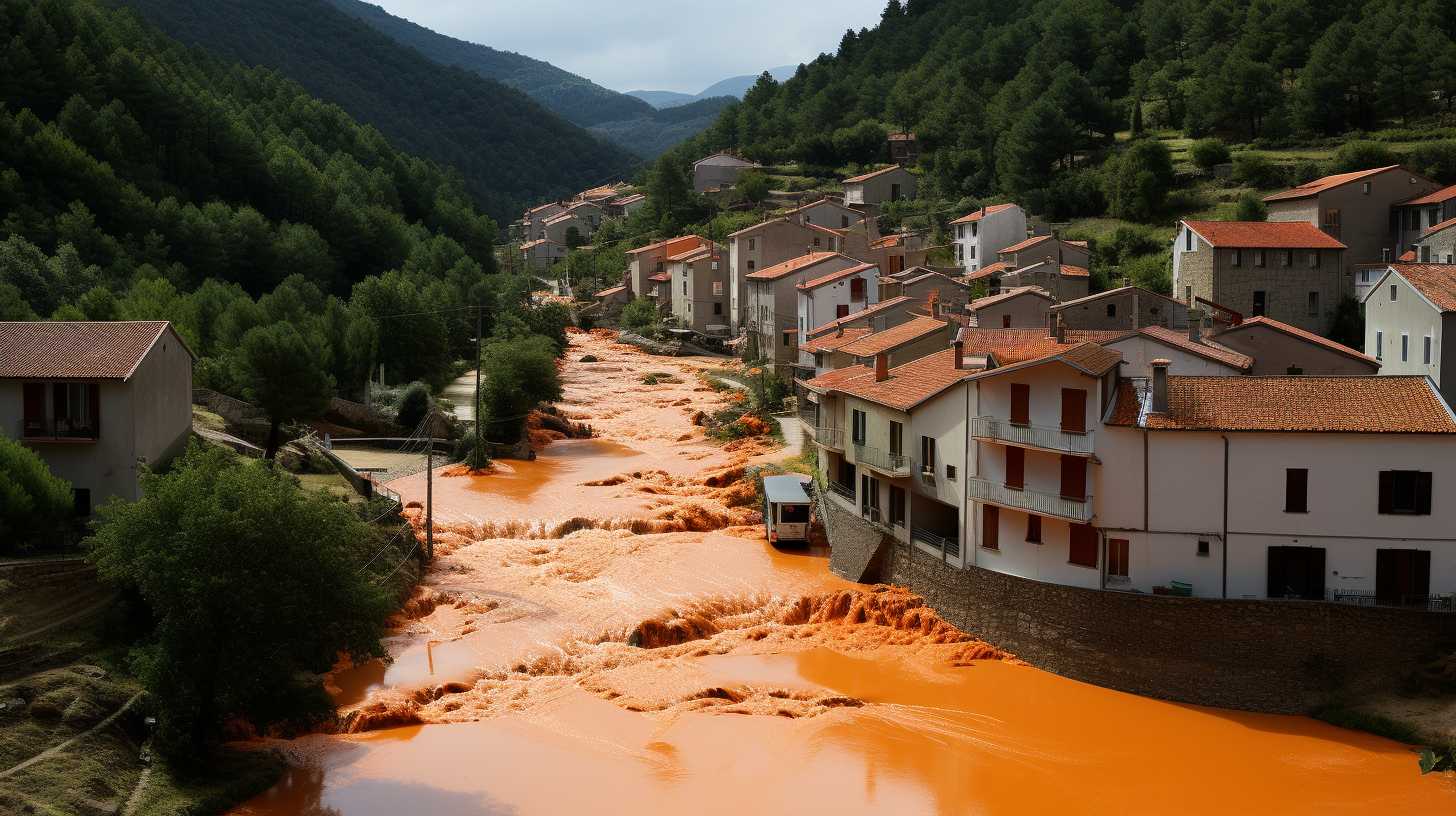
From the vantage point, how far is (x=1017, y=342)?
3544cm

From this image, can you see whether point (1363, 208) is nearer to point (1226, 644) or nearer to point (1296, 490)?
point (1296, 490)

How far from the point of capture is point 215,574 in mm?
22922

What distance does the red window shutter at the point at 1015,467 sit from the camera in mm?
29781

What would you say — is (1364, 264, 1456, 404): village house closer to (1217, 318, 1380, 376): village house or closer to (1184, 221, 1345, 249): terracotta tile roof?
(1217, 318, 1380, 376): village house

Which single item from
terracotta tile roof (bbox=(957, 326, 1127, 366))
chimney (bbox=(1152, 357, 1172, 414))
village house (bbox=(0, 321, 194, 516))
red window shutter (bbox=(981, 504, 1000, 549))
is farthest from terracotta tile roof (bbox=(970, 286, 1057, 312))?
village house (bbox=(0, 321, 194, 516))

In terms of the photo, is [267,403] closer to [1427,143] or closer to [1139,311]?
[1139,311]

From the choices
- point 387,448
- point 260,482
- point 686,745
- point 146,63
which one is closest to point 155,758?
point 260,482

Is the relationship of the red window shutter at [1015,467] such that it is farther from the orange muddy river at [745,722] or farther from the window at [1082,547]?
the orange muddy river at [745,722]

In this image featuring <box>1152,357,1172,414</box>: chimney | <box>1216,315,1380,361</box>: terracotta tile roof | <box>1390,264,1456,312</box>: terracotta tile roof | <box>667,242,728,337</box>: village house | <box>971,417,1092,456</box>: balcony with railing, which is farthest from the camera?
<box>667,242,728,337</box>: village house

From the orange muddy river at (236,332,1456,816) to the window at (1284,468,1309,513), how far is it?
418cm

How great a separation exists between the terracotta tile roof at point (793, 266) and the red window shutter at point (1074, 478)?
4049cm

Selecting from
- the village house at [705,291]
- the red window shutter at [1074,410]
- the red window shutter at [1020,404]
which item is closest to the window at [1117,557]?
the red window shutter at [1074,410]

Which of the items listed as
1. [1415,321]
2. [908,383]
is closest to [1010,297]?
[1415,321]

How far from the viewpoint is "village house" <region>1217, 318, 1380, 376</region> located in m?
40.1
